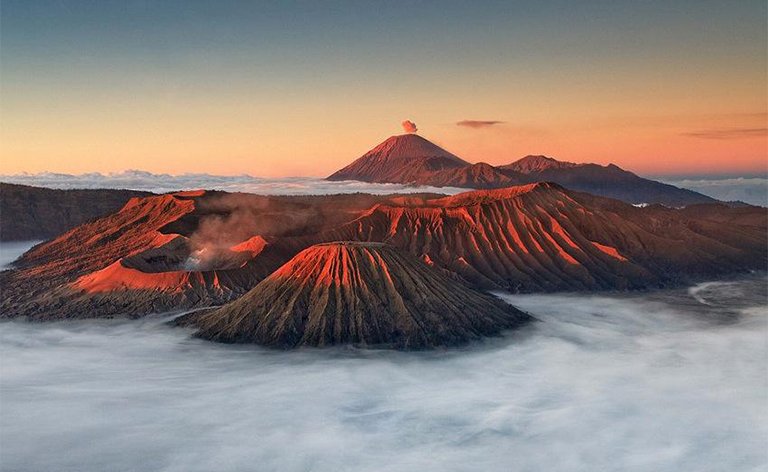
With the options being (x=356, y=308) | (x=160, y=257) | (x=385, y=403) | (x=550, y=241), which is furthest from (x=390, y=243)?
(x=385, y=403)

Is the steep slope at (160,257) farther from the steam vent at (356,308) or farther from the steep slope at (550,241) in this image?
the steep slope at (550,241)

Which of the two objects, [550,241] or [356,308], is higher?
[550,241]

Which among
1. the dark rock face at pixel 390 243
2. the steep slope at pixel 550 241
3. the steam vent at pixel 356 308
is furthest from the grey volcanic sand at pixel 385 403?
the steep slope at pixel 550 241

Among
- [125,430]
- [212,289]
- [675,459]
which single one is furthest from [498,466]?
[212,289]

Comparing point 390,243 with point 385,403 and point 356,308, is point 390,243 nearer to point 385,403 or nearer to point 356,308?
point 356,308

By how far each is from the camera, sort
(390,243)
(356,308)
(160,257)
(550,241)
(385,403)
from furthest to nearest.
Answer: (390,243) < (550,241) < (160,257) < (356,308) < (385,403)

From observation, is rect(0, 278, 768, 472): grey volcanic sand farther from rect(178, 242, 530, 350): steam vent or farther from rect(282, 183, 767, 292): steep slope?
rect(282, 183, 767, 292): steep slope

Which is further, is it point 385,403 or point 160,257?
point 160,257

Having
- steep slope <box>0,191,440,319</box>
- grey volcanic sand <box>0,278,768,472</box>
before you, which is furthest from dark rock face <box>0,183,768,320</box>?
grey volcanic sand <box>0,278,768,472</box>
